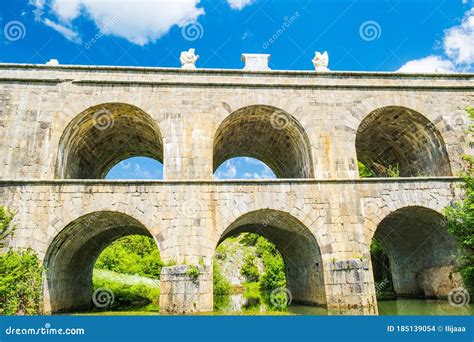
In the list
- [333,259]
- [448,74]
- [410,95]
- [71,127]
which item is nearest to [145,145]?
[71,127]

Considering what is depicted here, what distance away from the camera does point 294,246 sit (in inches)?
637

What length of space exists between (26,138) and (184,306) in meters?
8.34

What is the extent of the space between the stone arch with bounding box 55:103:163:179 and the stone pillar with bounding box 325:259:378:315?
8281mm

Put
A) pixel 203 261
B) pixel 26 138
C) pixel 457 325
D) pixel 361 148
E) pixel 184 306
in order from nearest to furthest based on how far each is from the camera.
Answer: pixel 457 325, pixel 184 306, pixel 203 261, pixel 26 138, pixel 361 148

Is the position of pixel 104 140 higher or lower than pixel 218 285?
higher

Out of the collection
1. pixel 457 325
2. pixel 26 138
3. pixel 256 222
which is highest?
Answer: pixel 26 138

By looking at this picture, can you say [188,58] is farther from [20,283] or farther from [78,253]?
[20,283]

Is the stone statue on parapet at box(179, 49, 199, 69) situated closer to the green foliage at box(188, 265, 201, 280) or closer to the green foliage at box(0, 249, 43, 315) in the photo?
the green foliage at box(188, 265, 201, 280)

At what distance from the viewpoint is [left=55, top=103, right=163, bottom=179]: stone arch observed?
14.3 m

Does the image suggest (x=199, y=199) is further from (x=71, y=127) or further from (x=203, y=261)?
(x=71, y=127)

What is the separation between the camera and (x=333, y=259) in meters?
12.8

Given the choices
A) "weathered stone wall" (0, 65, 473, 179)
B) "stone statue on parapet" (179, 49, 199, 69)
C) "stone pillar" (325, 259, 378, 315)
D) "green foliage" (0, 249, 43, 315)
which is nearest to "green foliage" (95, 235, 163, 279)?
"weathered stone wall" (0, 65, 473, 179)

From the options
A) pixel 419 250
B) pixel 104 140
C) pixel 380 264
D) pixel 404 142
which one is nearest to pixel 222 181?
pixel 104 140

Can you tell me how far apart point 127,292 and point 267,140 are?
1205cm
